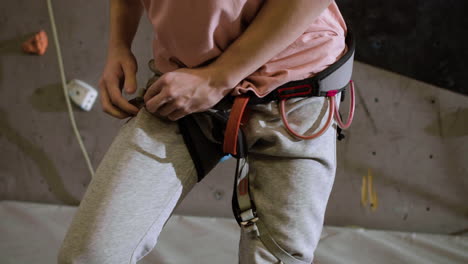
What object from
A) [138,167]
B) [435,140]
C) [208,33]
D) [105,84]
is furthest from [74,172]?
[435,140]

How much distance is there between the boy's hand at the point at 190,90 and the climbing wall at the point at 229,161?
95 centimetres

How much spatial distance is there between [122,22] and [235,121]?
0.36m

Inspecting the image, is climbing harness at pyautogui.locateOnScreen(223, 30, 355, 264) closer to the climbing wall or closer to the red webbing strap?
the red webbing strap

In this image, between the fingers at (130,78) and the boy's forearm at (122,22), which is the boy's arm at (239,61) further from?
the boy's forearm at (122,22)

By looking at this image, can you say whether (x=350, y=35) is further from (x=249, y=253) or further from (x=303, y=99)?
(x=249, y=253)

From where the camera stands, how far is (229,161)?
1.54m

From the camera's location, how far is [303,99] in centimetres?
61

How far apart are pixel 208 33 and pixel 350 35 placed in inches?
11.2

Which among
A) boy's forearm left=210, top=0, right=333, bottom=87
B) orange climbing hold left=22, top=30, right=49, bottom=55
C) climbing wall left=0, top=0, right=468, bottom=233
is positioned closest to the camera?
boy's forearm left=210, top=0, right=333, bottom=87

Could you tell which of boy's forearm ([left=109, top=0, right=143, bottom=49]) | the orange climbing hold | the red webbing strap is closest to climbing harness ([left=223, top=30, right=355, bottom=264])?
the red webbing strap

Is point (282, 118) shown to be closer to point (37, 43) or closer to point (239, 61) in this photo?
point (239, 61)

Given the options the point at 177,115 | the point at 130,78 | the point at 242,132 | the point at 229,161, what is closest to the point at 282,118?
the point at 242,132

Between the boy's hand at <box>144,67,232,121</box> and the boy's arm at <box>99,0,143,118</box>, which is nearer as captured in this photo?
the boy's hand at <box>144,67,232,121</box>

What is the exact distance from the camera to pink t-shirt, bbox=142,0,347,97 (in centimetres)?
55
